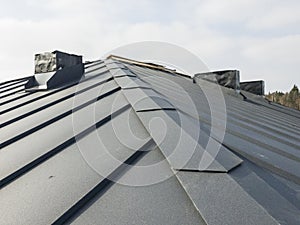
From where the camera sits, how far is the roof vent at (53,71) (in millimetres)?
4840

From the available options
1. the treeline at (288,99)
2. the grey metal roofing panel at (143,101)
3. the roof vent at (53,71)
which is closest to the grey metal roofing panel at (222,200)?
the grey metal roofing panel at (143,101)

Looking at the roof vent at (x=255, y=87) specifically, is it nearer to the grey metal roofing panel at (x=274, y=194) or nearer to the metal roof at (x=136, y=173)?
the metal roof at (x=136, y=173)

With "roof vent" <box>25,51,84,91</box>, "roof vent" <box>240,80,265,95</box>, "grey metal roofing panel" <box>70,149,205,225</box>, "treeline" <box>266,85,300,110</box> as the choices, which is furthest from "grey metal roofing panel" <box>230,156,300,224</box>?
"treeline" <box>266,85,300,110</box>

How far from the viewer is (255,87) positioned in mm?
10969

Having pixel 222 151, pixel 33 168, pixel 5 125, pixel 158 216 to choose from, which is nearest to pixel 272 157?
pixel 222 151

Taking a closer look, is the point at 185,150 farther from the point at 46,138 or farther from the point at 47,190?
the point at 46,138

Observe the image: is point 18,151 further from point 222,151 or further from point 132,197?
point 222,151

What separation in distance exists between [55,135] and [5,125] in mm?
947

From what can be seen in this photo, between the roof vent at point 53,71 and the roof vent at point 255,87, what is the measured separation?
722cm

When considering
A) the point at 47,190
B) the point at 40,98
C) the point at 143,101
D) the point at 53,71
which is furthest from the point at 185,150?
the point at 53,71

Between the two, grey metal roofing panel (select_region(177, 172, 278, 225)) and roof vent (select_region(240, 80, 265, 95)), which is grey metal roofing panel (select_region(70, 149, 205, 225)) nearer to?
grey metal roofing panel (select_region(177, 172, 278, 225))

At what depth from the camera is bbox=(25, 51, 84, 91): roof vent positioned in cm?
484

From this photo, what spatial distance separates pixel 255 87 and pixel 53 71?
25.4ft

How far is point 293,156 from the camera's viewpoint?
3.03 metres
